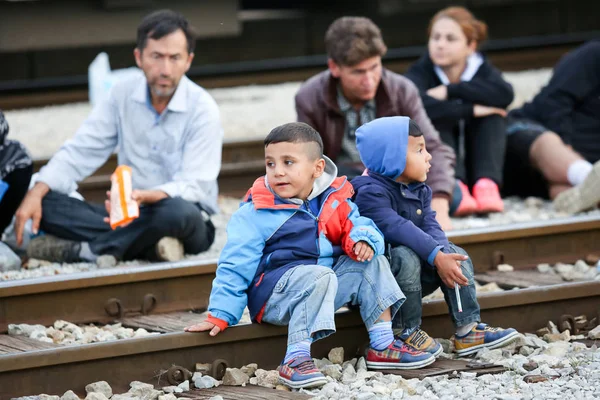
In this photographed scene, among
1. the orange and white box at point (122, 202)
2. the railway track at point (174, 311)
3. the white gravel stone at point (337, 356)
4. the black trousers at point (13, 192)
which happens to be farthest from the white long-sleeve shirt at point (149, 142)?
the white gravel stone at point (337, 356)

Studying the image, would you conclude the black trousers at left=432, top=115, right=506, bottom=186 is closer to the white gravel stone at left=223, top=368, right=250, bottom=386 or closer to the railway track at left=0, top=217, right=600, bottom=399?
the railway track at left=0, top=217, right=600, bottom=399

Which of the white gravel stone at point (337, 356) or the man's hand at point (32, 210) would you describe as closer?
the white gravel stone at point (337, 356)

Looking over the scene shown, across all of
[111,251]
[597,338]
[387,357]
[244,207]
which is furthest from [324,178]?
[111,251]

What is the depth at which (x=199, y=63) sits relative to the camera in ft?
47.7

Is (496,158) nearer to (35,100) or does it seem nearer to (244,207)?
(244,207)

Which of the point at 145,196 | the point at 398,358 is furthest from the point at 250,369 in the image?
the point at 145,196

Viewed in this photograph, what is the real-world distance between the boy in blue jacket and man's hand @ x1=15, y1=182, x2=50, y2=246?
6.30 feet

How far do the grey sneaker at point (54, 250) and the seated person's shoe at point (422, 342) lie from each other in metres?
2.32

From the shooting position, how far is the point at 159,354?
427cm

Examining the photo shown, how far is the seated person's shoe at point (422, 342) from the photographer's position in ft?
14.0

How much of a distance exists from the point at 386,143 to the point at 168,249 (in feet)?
5.66

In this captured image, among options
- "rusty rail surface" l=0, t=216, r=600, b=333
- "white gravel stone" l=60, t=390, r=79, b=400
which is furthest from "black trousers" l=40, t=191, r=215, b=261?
"white gravel stone" l=60, t=390, r=79, b=400

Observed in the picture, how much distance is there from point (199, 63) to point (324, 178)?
1044 cm

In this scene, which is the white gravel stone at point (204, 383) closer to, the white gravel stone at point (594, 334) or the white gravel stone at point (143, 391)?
the white gravel stone at point (143, 391)
